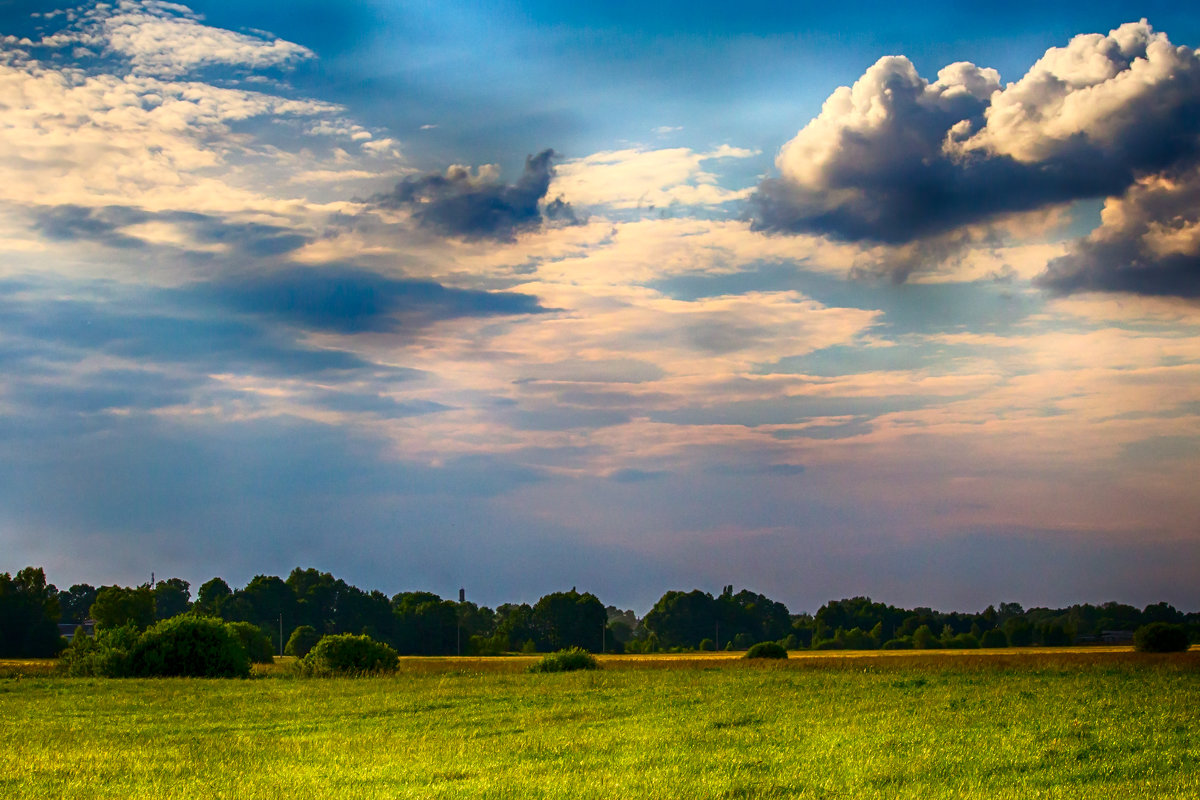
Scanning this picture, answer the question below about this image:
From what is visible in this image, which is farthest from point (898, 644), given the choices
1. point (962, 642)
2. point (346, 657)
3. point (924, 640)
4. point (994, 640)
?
point (346, 657)

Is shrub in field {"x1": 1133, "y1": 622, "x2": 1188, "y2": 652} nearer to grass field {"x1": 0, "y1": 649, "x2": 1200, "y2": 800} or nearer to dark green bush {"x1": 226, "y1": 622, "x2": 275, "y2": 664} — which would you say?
grass field {"x1": 0, "y1": 649, "x2": 1200, "y2": 800}

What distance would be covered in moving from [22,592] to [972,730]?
441 feet

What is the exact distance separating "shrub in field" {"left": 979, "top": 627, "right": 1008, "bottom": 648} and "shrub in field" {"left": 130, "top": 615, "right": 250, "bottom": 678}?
355ft

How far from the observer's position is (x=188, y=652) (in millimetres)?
54844

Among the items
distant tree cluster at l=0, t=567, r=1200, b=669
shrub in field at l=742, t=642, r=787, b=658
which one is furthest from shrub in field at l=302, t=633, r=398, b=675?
distant tree cluster at l=0, t=567, r=1200, b=669

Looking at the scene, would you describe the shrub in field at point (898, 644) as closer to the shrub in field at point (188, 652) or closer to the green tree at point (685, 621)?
the green tree at point (685, 621)

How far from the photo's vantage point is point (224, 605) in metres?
165

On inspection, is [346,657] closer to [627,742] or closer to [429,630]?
[627,742]

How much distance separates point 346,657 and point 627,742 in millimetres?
40781

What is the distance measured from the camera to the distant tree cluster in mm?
142000

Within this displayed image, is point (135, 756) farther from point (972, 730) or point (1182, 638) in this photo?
point (1182, 638)

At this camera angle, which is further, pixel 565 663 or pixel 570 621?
pixel 570 621

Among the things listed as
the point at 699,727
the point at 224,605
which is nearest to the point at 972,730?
the point at 699,727

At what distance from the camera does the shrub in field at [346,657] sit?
Answer: 5842 centimetres
